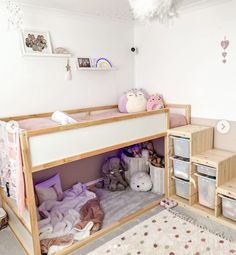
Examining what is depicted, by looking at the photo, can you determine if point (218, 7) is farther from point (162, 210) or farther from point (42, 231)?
point (42, 231)

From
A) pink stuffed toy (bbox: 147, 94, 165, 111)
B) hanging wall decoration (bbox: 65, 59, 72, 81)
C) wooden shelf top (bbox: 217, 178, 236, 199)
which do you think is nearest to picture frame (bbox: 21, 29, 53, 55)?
hanging wall decoration (bbox: 65, 59, 72, 81)

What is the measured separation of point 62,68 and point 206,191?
204 centimetres

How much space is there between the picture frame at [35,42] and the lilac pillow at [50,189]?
1.37 metres

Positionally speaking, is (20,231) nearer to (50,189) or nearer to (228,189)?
(50,189)

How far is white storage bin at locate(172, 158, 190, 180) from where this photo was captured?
8.28 ft

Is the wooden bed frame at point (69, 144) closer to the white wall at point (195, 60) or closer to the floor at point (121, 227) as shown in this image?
the floor at point (121, 227)

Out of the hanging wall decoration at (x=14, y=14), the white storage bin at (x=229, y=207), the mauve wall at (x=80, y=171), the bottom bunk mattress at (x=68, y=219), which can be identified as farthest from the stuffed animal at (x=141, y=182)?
the hanging wall decoration at (x=14, y=14)

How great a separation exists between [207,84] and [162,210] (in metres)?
1.46

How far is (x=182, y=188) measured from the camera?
2631mm

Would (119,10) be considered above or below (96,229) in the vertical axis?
above

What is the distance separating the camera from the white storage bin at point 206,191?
2.31m

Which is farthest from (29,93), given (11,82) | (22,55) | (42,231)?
(42,231)

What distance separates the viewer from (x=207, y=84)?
2.61 meters

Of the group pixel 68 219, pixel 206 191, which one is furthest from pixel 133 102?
pixel 68 219
